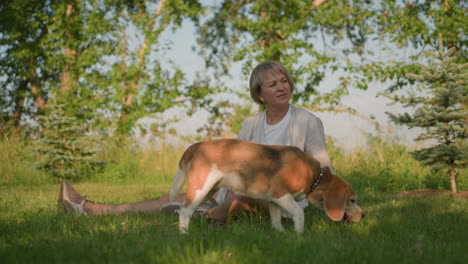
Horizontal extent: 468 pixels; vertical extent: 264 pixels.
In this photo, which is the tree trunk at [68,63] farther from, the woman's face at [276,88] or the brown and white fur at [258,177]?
the brown and white fur at [258,177]

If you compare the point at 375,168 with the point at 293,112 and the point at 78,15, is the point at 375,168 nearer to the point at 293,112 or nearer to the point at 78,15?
the point at 293,112

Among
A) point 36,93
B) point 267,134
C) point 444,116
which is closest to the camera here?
point 267,134

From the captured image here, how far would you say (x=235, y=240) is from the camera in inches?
125

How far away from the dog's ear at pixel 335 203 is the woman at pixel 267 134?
468 mm

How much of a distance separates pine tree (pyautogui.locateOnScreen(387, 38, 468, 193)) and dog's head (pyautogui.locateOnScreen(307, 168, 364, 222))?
378 centimetres

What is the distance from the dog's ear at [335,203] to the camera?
12.3 ft

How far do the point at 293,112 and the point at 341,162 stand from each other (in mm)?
6471

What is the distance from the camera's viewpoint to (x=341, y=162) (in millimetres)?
10805

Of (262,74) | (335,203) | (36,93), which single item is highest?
(36,93)

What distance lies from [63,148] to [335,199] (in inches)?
334

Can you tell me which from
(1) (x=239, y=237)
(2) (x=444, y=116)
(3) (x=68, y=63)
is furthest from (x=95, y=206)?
(3) (x=68, y=63)

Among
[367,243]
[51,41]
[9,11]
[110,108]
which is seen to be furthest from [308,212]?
[9,11]

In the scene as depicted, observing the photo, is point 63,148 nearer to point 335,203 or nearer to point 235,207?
point 235,207

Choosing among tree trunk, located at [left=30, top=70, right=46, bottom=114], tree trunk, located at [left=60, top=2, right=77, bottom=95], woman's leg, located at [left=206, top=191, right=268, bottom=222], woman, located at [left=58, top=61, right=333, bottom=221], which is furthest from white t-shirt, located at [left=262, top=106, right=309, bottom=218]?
tree trunk, located at [left=30, top=70, right=46, bottom=114]
